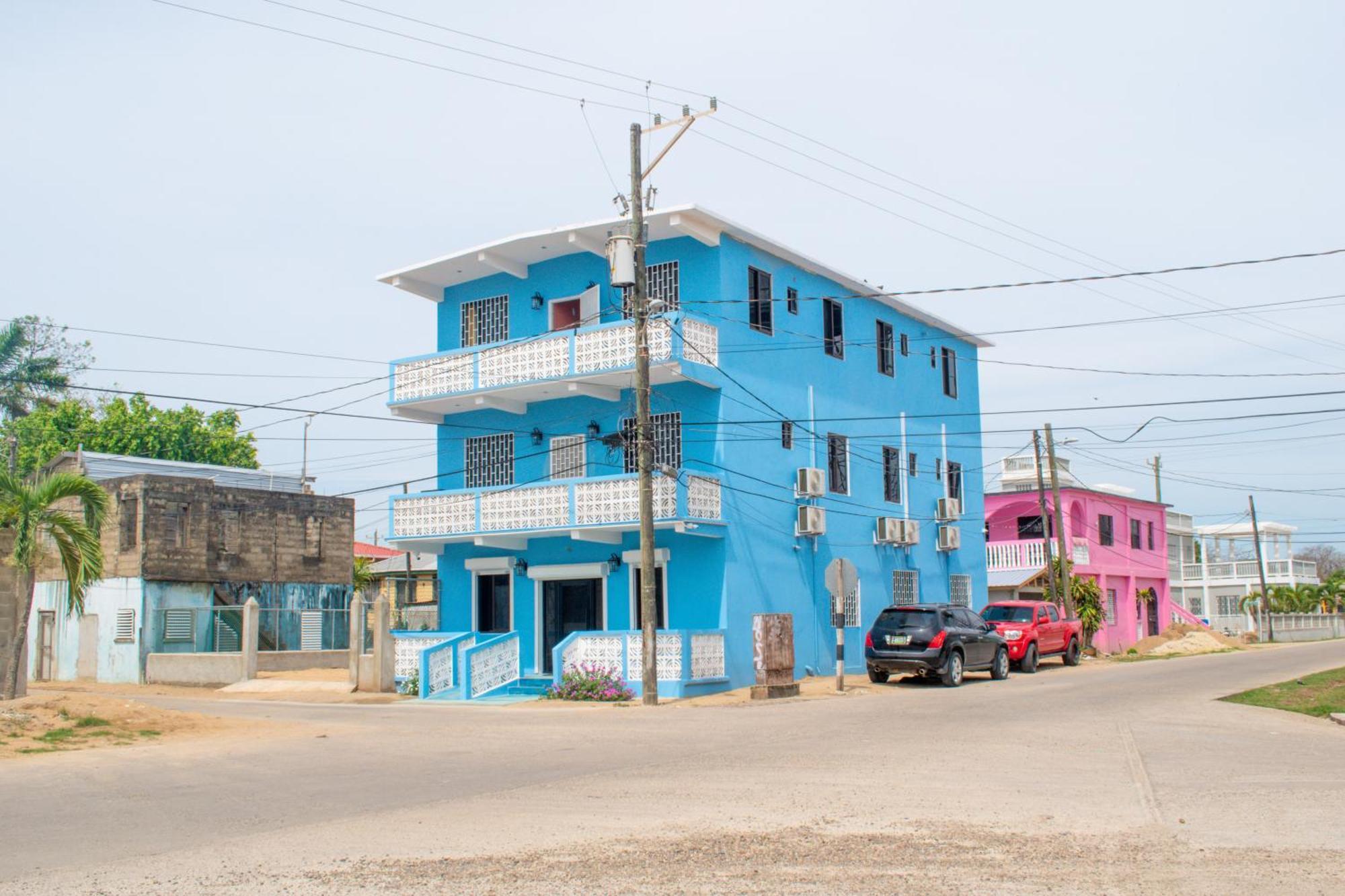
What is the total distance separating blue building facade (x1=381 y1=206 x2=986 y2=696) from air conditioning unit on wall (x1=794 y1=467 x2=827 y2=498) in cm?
5

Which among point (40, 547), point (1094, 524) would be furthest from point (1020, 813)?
point (1094, 524)

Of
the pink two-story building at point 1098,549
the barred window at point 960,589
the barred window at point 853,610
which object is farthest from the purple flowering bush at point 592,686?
the pink two-story building at point 1098,549

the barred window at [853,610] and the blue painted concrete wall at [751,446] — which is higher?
the blue painted concrete wall at [751,446]

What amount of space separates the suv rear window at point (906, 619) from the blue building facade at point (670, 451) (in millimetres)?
2655

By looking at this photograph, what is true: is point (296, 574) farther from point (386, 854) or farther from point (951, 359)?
point (386, 854)

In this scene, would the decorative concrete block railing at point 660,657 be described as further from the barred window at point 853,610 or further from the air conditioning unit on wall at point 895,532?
the air conditioning unit on wall at point 895,532

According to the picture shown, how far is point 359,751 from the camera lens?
54.0 ft

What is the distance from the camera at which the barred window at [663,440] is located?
2873 centimetres

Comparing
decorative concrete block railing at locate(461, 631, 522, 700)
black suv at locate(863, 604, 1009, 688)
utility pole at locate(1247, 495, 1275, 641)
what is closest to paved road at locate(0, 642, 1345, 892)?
black suv at locate(863, 604, 1009, 688)

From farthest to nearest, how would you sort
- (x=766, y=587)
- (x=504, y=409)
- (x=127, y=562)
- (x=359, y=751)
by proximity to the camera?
1. (x=127, y=562)
2. (x=504, y=409)
3. (x=766, y=587)
4. (x=359, y=751)

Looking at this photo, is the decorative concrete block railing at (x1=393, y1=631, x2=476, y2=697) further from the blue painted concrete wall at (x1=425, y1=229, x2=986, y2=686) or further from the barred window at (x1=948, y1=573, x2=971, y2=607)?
the barred window at (x1=948, y1=573, x2=971, y2=607)

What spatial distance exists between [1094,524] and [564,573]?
27.9 metres

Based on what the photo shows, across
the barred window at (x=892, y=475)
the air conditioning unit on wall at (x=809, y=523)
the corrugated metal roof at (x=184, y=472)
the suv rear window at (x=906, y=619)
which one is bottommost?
the suv rear window at (x=906, y=619)

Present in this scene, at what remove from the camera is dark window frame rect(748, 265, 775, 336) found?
29.4 meters
